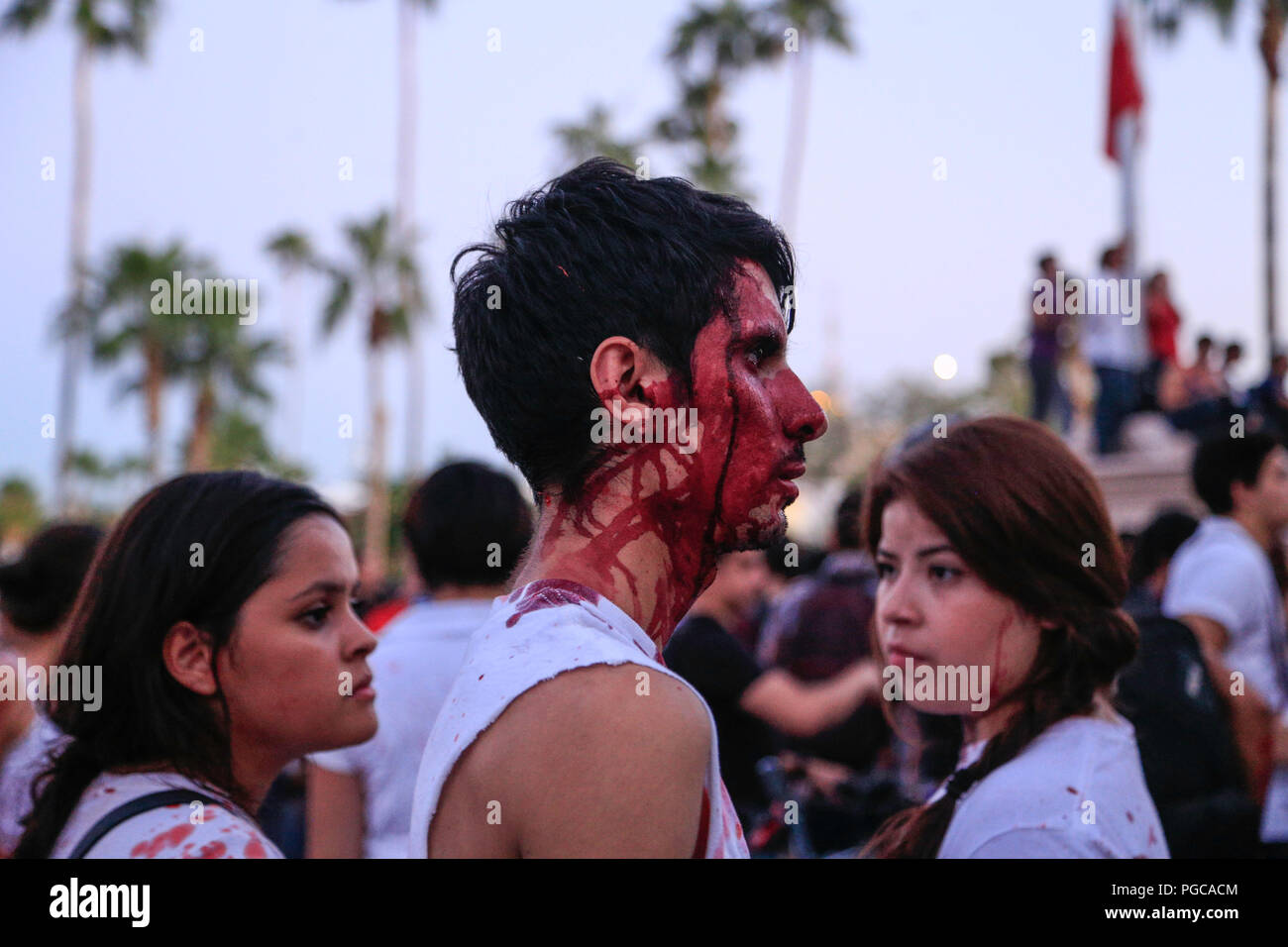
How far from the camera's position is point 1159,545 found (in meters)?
5.69

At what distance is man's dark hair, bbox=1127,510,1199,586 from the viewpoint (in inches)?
223

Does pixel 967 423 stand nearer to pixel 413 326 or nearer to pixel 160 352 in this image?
pixel 413 326

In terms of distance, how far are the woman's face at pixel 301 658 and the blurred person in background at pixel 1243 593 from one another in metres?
2.99

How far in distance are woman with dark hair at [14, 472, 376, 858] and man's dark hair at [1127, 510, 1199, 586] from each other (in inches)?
172

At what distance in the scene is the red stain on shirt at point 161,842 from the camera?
1998mm

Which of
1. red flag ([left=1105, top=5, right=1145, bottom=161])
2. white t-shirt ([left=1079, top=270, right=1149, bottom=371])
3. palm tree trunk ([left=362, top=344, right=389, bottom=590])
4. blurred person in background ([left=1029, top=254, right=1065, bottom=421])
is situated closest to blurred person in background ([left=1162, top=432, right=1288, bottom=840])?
white t-shirt ([left=1079, top=270, right=1149, bottom=371])

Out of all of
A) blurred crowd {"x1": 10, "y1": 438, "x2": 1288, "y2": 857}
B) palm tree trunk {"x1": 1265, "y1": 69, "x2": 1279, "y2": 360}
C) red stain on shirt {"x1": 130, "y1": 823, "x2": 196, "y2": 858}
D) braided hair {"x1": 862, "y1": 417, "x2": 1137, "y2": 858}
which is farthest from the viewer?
palm tree trunk {"x1": 1265, "y1": 69, "x2": 1279, "y2": 360}

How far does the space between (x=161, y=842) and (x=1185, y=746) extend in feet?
8.32

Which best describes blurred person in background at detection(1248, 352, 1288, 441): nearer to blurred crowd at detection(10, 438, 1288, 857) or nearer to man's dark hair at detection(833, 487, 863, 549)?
blurred crowd at detection(10, 438, 1288, 857)

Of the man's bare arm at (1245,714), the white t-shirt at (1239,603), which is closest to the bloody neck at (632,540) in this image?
the man's bare arm at (1245,714)

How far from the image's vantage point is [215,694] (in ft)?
7.81

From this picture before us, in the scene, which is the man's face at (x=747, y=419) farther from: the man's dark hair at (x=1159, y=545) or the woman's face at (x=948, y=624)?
the man's dark hair at (x=1159, y=545)

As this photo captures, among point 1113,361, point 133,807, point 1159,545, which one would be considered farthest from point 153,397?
point 133,807
